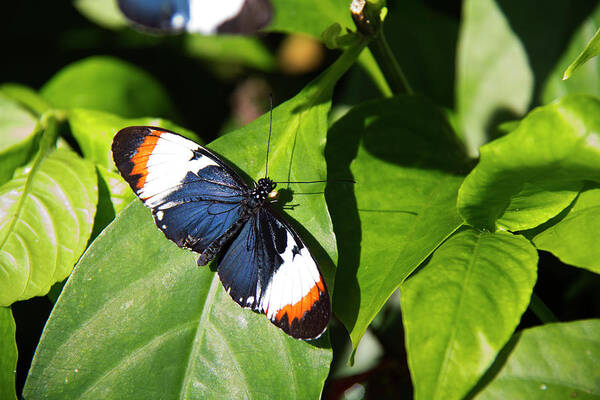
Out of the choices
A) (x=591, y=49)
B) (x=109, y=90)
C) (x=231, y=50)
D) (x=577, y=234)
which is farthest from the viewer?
(x=231, y=50)

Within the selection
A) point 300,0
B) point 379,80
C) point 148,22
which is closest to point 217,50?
point 300,0

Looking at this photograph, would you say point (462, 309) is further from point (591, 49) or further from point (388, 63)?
point (388, 63)

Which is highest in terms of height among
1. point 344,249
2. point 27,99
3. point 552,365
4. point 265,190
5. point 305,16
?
point 305,16

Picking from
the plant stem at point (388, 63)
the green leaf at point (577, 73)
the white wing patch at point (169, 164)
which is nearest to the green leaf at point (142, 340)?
the white wing patch at point (169, 164)

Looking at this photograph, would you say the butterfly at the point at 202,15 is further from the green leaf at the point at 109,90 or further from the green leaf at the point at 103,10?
the green leaf at the point at 103,10

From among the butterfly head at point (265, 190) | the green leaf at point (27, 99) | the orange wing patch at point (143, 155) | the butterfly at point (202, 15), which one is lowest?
the butterfly head at point (265, 190)

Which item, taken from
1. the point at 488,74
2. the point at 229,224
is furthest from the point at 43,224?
the point at 488,74
